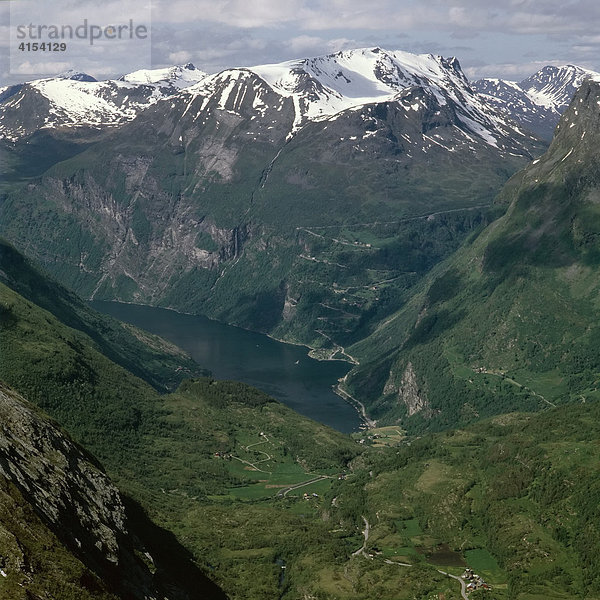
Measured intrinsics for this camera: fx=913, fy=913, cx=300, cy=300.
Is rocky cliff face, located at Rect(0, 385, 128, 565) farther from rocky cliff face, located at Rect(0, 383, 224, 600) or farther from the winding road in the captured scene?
the winding road

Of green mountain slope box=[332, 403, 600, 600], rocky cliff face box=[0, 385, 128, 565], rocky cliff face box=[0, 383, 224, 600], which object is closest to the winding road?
green mountain slope box=[332, 403, 600, 600]

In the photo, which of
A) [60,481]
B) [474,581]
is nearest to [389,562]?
[474,581]

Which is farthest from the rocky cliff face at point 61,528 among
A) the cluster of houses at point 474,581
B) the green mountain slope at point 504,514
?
the green mountain slope at point 504,514

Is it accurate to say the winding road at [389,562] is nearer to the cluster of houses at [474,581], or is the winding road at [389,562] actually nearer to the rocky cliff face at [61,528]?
the cluster of houses at [474,581]

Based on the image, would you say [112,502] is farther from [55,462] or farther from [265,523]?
[265,523]

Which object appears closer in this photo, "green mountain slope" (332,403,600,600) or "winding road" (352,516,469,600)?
"winding road" (352,516,469,600)

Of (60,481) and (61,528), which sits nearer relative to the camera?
(61,528)

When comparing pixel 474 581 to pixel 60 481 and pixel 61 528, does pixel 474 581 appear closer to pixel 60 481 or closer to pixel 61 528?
pixel 60 481

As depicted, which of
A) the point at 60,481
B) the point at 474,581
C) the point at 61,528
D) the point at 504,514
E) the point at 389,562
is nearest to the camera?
the point at 61,528
